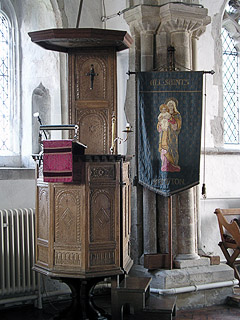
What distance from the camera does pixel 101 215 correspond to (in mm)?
4719

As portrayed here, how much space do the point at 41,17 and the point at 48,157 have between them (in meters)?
2.43

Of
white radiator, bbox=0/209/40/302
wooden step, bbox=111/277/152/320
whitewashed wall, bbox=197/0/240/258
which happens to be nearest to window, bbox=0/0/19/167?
white radiator, bbox=0/209/40/302

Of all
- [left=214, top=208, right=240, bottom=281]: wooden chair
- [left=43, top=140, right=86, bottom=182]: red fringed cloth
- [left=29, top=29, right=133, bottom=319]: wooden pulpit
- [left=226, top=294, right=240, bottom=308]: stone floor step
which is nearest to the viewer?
[left=43, top=140, right=86, bottom=182]: red fringed cloth

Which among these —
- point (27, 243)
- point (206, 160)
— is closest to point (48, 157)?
point (27, 243)

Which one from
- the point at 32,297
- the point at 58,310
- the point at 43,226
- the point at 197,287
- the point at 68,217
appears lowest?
the point at 58,310

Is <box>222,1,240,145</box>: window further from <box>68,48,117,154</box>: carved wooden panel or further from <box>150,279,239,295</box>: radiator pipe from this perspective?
<box>68,48,117,154</box>: carved wooden panel

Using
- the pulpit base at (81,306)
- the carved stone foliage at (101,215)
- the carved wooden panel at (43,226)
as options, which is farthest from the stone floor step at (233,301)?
the carved wooden panel at (43,226)

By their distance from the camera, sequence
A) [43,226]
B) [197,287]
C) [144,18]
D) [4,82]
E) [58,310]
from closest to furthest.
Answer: [43,226]
[58,310]
[197,287]
[144,18]
[4,82]

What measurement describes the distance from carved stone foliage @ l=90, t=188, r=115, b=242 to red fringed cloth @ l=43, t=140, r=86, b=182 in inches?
11.9

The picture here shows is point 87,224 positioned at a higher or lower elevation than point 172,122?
lower

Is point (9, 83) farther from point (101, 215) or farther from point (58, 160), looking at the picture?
point (101, 215)

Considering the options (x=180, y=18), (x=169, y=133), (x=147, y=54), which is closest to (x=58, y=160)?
(x=169, y=133)

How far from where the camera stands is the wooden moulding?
4.93m

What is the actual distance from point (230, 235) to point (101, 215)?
260 cm
